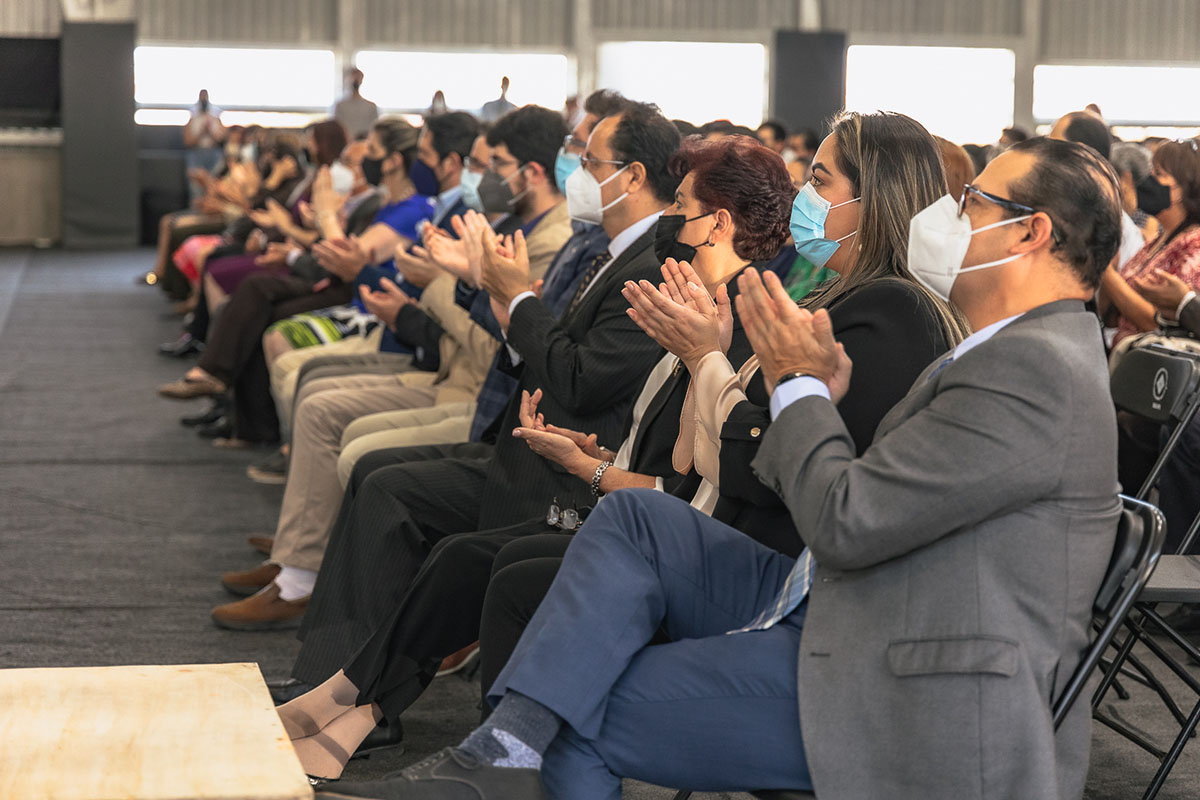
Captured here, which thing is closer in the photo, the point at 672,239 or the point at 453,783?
the point at 453,783

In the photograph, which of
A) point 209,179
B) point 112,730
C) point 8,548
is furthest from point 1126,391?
point 209,179

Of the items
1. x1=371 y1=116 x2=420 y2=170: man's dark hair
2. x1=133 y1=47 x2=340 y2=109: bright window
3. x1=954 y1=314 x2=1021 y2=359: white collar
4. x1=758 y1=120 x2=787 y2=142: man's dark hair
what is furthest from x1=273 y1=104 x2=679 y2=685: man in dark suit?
x1=133 y1=47 x2=340 y2=109: bright window

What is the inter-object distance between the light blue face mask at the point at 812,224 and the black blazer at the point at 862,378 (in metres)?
0.20

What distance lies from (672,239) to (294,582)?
1.62 metres

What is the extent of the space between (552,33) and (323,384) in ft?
39.1

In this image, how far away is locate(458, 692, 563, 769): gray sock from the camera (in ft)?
5.68

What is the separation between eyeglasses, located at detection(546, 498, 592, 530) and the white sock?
130cm

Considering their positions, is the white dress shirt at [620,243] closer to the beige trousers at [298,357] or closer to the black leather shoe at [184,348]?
the beige trousers at [298,357]

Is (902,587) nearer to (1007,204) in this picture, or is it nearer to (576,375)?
(1007,204)

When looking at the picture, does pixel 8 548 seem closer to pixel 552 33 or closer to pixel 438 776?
pixel 438 776

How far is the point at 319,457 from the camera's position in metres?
3.85

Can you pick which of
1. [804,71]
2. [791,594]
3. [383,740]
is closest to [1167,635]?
[791,594]

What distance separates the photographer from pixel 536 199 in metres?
3.99

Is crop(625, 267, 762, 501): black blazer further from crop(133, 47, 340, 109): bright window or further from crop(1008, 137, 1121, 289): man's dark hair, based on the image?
crop(133, 47, 340, 109): bright window
